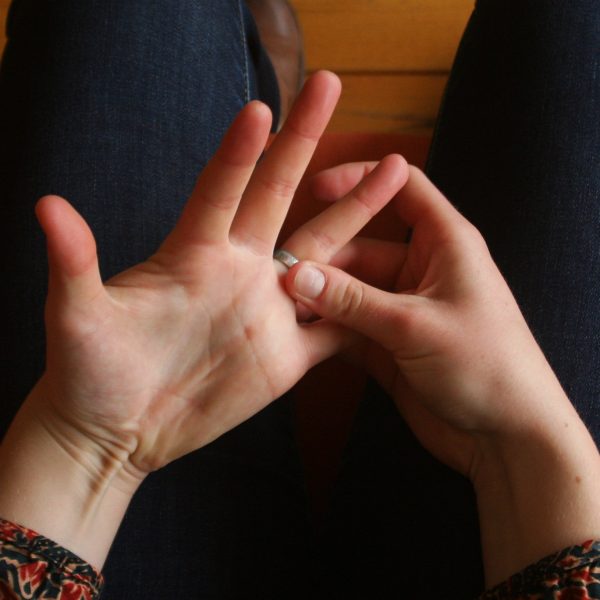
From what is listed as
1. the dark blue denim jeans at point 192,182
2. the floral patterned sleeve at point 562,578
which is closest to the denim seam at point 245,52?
the dark blue denim jeans at point 192,182

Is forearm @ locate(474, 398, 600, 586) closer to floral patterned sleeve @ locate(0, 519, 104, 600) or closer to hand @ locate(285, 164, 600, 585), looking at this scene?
hand @ locate(285, 164, 600, 585)

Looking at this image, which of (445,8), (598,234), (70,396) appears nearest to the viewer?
(70,396)

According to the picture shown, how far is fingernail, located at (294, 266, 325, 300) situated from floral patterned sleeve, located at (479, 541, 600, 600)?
0.88 ft

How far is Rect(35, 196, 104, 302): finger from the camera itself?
0.39 metres

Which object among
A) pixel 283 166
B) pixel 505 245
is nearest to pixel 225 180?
pixel 283 166

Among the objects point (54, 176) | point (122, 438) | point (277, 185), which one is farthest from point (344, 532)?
point (54, 176)

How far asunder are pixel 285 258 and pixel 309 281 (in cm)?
4

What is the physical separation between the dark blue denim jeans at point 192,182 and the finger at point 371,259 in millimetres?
93

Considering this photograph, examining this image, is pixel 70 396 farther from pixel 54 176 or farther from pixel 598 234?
pixel 598 234

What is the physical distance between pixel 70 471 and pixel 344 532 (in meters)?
0.27

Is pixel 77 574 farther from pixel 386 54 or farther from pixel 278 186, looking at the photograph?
pixel 386 54

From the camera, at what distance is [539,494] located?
1.57 feet

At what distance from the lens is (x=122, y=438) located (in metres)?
0.51

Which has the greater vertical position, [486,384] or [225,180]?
[225,180]
